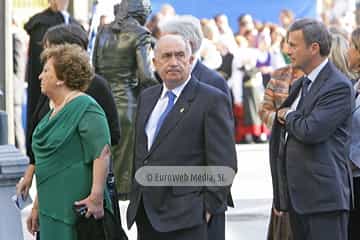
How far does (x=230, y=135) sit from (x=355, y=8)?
17.9m

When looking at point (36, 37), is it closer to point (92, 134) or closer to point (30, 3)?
point (92, 134)

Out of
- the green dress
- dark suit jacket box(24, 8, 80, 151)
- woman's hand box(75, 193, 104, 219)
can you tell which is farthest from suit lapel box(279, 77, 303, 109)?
dark suit jacket box(24, 8, 80, 151)

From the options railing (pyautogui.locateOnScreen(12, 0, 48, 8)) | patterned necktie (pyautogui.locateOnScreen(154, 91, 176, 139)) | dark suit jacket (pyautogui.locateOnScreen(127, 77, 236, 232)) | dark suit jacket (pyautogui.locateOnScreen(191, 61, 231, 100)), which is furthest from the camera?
railing (pyautogui.locateOnScreen(12, 0, 48, 8))

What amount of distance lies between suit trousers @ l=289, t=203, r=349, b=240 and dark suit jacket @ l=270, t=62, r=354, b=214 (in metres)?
0.06

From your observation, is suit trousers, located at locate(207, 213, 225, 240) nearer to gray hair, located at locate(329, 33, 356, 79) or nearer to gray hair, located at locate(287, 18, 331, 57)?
gray hair, located at locate(287, 18, 331, 57)

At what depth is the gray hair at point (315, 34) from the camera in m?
6.85

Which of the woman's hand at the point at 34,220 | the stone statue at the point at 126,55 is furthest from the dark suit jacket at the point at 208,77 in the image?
the stone statue at the point at 126,55

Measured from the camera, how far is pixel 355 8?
23.9m

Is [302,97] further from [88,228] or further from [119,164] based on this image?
[119,164]

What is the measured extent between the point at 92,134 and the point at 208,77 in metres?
1.57

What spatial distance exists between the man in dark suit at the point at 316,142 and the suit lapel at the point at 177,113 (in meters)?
0.62

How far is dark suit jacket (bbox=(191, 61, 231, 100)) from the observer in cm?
757

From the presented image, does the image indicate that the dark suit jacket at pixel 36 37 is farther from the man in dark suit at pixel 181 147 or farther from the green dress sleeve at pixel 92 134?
the green dress sleeve at pixel 92 134

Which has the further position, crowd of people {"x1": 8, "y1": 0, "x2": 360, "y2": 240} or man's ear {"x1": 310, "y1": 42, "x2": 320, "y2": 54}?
man's ear {"x1": 310, "y1": 42, "x2": 320, "y2": 54}
